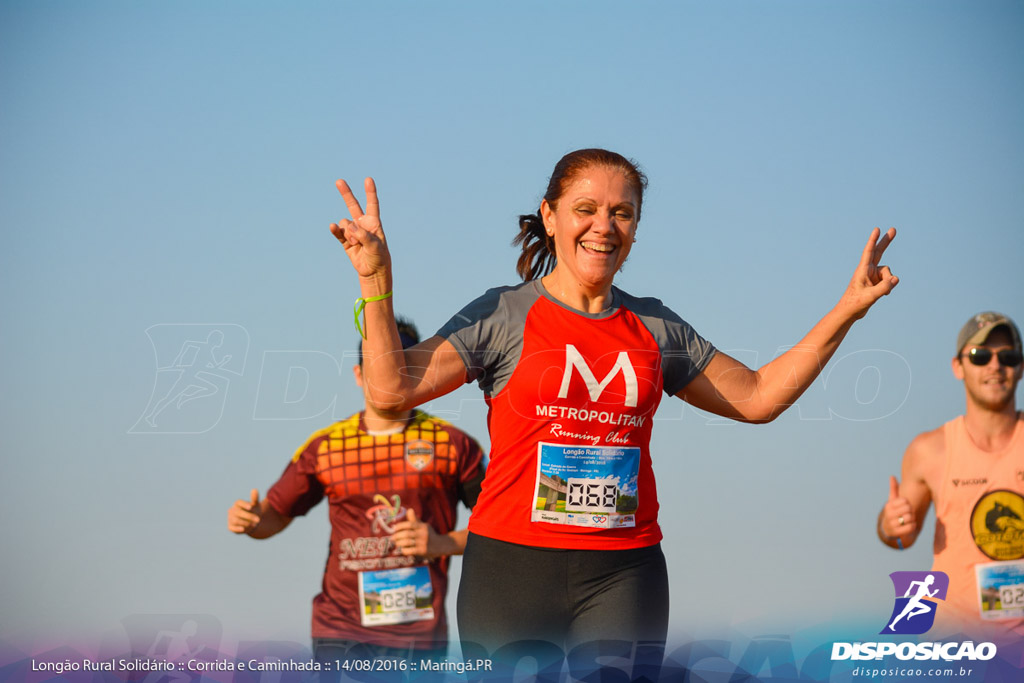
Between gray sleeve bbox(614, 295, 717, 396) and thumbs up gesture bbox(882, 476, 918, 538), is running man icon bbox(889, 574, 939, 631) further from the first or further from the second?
gray sleeve bbox(614, 295, 717, 396)

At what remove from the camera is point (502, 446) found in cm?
367

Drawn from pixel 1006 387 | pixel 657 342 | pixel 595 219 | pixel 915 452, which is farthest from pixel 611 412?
pixel 1006 387

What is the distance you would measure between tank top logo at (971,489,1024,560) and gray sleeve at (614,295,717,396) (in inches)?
95.0

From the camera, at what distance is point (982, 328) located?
582 cm

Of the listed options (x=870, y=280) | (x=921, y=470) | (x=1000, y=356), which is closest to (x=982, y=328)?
(x=1000, y=356)

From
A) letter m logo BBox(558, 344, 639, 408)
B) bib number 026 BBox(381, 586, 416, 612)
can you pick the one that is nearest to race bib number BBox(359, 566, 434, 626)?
bib number 026 BBox(381, 586, 416, 612)

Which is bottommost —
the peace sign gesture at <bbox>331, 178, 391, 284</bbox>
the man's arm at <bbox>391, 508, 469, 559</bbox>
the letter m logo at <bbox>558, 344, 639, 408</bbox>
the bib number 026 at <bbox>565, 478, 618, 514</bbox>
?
the man's arm at <bbox>391, 508, 469, 559</bbox>

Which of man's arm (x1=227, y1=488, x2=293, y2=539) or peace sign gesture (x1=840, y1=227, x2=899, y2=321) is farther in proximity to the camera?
man's arm (x1=227, y1=488, x2=293, y2=539)

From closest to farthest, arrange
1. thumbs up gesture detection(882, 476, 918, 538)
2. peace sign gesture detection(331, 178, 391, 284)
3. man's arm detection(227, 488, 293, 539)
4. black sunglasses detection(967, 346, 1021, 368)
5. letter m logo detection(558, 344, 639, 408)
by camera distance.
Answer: peace sign gesture detection(331, 178, 391, 284), letter m logo detection(558, 344, 639, 408), thumbs up gesture detection(882, 476, 918, 538), man's arm detection(227, 488, 293, 539), black sunglasses detection(967, 346, 1021, 368)

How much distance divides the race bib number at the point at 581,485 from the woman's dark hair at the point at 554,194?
80 cm

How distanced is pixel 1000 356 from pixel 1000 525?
0.93m

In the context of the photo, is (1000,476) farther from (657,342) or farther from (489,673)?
(489,673)

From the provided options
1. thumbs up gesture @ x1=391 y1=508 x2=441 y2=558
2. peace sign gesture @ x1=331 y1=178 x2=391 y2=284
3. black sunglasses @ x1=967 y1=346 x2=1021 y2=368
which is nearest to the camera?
peace sign gesture @ x1=331 y1=178 x2=391 y2=284

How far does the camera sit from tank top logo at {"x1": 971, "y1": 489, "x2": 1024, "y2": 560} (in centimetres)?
541
